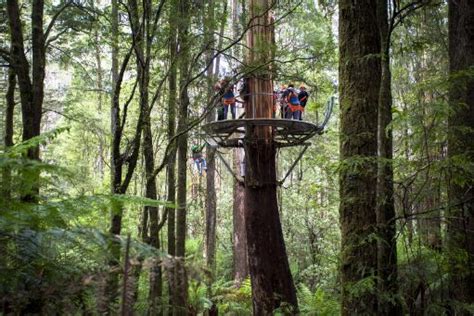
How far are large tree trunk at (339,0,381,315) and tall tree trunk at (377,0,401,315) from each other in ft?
1.40

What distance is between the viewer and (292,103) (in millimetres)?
7359

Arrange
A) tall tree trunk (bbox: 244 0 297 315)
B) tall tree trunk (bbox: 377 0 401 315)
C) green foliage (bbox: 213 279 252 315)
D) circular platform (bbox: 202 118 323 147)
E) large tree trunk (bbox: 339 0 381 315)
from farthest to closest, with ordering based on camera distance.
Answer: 1. green foliage (bbox: 213 279 252 315)
2. tall tree trunk (bbox: 244 0 297 315)
3. circular platform (bbox: 202 118 323 147)
4. large tree trunk (bbox: 339 0 381 315)
5. tall tree trunk (bbox: 377 0 401 315)

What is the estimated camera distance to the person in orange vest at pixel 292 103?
7316 mm

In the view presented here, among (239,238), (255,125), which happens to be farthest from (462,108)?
(239,238)

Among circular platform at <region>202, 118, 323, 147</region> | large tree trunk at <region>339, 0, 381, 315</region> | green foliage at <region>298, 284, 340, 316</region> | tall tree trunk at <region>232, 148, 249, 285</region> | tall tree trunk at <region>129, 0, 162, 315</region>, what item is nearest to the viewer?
large tree trunk at <region>339, 0, 381, 315</region>

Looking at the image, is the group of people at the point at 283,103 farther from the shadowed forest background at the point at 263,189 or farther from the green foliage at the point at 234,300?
the green foliage at the point at 234,300

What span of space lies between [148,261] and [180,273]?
97 millimetres

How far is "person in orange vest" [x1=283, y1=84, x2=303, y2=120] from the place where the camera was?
7.32 m

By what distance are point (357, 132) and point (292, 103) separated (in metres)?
3.87

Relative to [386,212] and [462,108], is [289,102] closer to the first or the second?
[462,108]

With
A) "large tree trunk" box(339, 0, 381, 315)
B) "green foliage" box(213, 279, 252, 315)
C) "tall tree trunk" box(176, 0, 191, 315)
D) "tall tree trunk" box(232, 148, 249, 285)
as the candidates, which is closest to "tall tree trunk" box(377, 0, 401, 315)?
"large tree trunk" box(339, 0, 381, 315)

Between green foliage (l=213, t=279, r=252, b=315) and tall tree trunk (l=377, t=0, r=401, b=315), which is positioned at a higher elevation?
tall tree trunk (l=377, t=0, r=401, b=315)

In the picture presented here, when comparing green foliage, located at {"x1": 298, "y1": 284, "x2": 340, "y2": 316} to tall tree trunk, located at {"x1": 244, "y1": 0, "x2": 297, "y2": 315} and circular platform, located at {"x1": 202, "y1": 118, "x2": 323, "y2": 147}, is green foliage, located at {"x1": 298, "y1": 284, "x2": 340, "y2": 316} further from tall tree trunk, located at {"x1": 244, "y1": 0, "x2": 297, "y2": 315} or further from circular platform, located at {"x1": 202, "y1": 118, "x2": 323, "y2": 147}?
circular platform, located at {"x1": 202, "y1": 118, "x2": 323, "y2": 147}

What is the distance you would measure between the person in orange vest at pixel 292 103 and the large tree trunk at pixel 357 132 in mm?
3466
